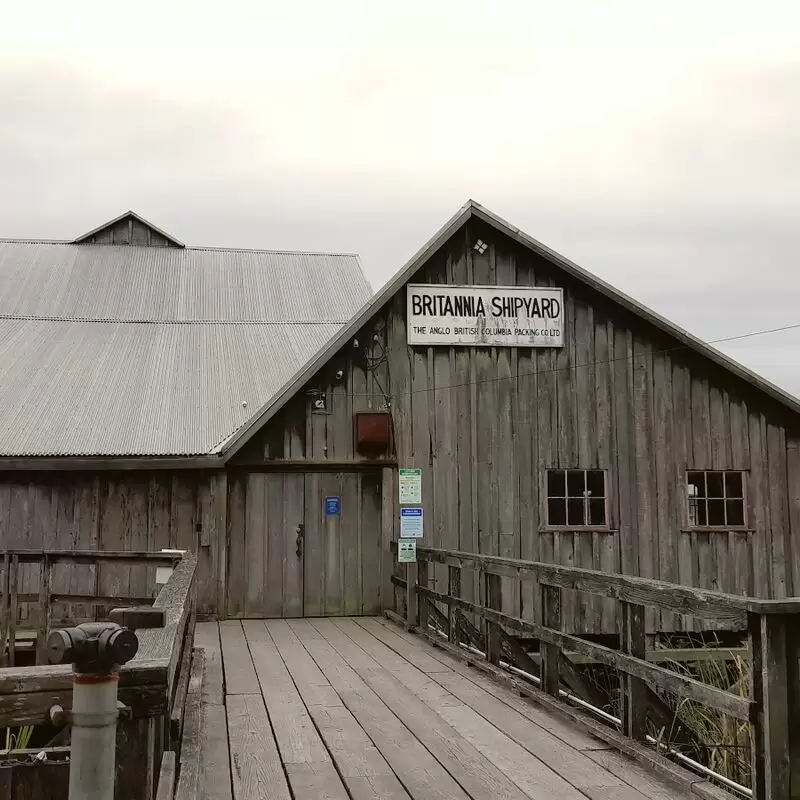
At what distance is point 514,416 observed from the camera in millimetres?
12766

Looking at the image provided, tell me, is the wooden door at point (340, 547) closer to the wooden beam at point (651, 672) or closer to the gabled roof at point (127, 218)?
the wooden beam at point (651, 672)

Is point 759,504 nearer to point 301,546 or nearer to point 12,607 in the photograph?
point 301,546

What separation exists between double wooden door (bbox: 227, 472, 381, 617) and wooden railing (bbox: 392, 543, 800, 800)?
10.5 ft

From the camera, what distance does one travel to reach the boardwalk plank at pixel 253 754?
15.8 feet

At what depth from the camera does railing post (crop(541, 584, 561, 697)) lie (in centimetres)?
683

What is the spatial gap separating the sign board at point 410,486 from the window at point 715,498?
367cm

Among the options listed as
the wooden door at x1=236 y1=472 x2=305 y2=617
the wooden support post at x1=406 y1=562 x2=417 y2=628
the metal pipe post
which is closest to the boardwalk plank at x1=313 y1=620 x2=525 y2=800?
the wooden support post at x1=406 y1=562 x2=417 y2=628

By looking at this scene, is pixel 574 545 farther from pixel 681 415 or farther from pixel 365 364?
pixel 365 364

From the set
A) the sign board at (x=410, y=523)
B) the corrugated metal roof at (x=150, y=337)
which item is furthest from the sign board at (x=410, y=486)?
the corrugated metal roof at (x=150, y=337)

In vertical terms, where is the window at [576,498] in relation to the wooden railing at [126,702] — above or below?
above

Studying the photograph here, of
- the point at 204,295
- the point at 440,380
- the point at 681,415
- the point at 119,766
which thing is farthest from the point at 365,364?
the point at 119,766

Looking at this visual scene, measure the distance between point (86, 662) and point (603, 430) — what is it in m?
11.0

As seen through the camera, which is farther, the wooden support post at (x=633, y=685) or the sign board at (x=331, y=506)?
the sign board at (x=331, y=506)

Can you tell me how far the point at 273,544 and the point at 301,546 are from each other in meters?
0.34
